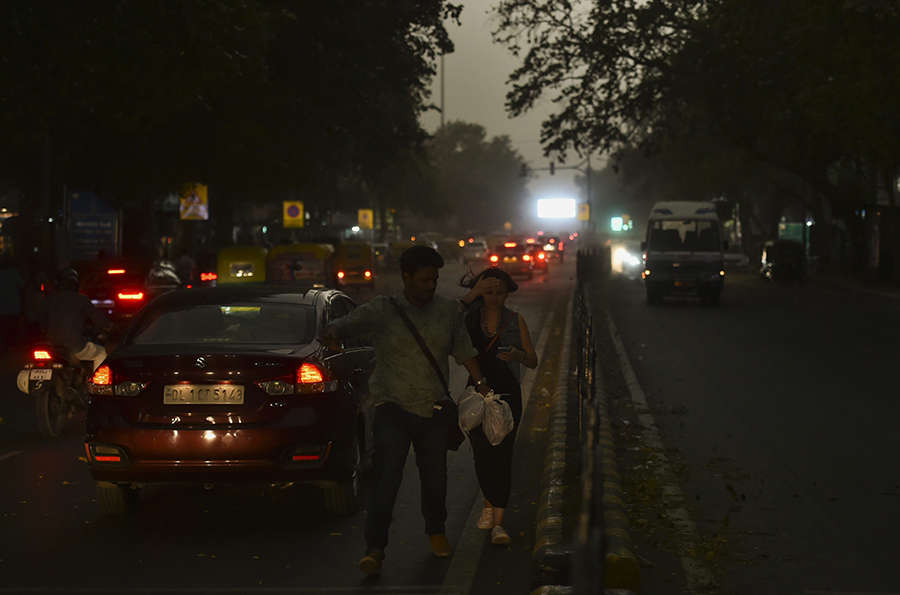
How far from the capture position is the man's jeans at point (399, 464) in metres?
7.79

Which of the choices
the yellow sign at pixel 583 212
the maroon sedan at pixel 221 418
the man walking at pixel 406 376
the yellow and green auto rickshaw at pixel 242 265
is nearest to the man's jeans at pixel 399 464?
the man walking at pixel 406 376

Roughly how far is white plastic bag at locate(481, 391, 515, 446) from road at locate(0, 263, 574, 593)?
0.66 m

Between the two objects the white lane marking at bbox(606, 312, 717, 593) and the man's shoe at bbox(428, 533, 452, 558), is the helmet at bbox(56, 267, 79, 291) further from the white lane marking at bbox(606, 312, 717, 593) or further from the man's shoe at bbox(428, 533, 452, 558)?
the man's shoe at bbox(428, 533, 452, 558)

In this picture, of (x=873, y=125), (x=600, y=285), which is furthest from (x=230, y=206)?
(x=873, y=125)

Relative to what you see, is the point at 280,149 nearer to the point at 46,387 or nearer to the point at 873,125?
the point at 873,125

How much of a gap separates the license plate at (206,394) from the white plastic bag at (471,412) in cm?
151

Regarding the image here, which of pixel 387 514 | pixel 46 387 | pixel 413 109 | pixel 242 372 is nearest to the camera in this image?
pixel 387 514

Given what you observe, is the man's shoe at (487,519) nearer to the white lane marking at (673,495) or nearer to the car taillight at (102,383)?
the white lane marking at (673,495)

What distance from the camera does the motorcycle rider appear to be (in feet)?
46.1

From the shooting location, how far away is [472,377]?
27.5 feet

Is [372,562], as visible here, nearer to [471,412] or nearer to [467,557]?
[467,557]

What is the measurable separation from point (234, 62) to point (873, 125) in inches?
842

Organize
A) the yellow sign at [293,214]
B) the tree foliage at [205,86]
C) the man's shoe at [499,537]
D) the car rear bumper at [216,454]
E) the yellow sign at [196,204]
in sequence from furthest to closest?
the yellow sign at [293,214] → the yellow sign at [196,204] → the tree foliage at [205,86] → the car rear bumper at [216,454] → the man's shoe at [499,537]

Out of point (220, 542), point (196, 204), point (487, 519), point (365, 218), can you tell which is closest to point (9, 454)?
point (220, 542)
